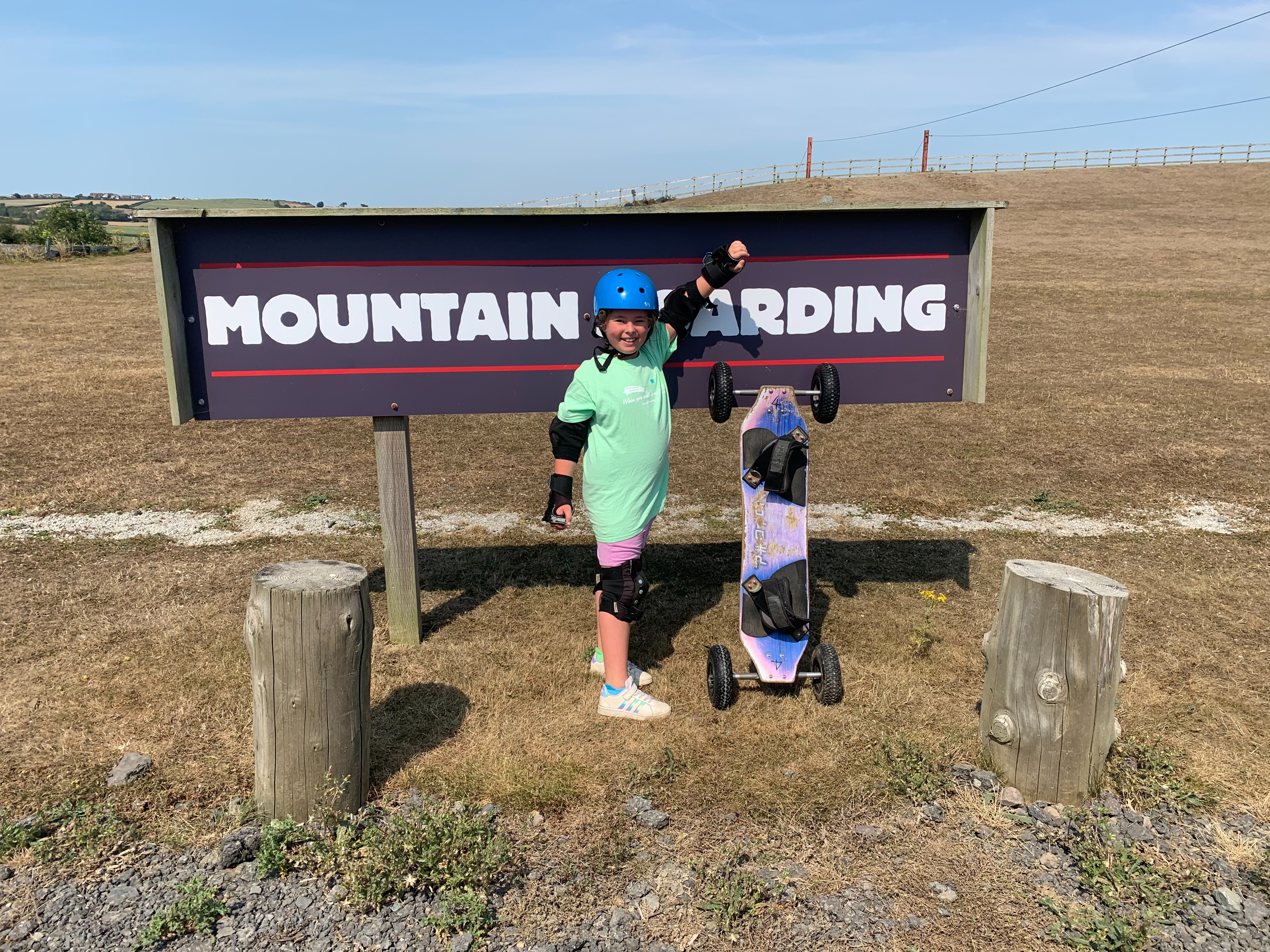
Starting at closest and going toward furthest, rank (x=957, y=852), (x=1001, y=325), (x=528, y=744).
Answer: (x=957, y=852), (x=528, y=744), (x=1001, y=325)

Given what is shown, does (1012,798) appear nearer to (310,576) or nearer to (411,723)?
(411,723)

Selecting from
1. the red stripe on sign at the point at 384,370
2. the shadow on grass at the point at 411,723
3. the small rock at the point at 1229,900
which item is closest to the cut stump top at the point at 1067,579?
the small rock at the point at 1229,900

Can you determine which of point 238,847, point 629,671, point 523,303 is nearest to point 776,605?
point 629,671

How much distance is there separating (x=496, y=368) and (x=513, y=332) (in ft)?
0.74

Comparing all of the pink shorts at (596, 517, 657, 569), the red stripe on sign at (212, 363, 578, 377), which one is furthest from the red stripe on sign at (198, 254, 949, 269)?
the pink shorts at (596, 517, 657, 569)

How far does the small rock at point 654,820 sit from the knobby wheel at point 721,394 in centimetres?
199

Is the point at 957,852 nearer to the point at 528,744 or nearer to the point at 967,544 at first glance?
the point at 528,744

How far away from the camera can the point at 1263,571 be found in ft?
21.6

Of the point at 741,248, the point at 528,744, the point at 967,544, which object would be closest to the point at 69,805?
the point at 528,744

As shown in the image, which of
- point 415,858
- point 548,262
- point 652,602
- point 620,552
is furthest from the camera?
point 652,602

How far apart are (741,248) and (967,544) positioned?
3634mm

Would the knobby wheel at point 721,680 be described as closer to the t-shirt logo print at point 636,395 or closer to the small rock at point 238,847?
the t-shirt logo print at point 636,395

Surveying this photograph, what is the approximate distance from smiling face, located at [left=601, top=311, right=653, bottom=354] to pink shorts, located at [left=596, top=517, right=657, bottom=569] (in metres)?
0.83

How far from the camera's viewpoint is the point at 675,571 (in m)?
6.68
